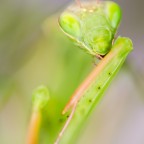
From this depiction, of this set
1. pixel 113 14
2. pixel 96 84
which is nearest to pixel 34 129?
pixel 96 84

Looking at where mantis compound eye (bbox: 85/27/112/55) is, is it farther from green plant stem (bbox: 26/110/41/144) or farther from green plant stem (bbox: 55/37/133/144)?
green plant stem (bbox: 26/110/41/144)

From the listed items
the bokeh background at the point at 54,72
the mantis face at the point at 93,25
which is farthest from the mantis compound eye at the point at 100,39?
the bokeh background at the point at 54,72

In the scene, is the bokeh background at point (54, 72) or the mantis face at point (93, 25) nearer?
the mantis face at point (93, 25)

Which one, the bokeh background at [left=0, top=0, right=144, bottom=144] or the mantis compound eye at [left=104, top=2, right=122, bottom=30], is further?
the bokeh background at [left=0, top=0, right=144, bottom=144]

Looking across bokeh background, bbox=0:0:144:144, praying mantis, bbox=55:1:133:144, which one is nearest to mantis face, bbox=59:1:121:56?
praying mantis, bbox=55:1:133:144

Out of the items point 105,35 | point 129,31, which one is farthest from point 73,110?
point 129,31

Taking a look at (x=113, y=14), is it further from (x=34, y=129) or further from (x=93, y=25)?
(x=34, y=129)

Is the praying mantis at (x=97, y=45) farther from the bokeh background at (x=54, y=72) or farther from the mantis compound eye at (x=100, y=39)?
the bokeh background at (x=54, y=72)

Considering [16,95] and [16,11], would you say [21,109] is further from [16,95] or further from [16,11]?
[16,11]
